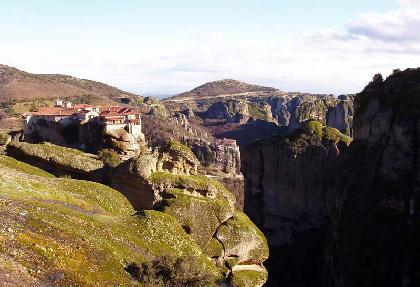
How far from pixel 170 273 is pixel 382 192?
33.6 m

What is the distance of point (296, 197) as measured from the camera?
86.8 meters

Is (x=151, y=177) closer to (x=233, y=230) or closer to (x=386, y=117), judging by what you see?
(x=233, y=230)

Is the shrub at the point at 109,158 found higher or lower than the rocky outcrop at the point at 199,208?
higher

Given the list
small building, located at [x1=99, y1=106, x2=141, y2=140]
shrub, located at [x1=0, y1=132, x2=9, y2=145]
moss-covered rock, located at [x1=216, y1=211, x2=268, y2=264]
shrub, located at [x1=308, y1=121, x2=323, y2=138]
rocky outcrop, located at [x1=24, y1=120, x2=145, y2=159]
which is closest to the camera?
moss-covered rock, located at [x1=216, y1=211, x2=268, y2=264]

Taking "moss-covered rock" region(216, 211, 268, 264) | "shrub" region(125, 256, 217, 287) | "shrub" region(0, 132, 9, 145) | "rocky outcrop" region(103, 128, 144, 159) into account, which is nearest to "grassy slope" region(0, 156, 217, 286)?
"shrub" region(125, 256, 217, 287)

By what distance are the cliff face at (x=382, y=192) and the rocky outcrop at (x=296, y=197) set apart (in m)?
18.4

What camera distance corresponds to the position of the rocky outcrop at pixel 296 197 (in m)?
84.1

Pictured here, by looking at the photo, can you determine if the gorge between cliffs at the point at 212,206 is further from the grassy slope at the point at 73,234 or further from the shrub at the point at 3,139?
the shrub at the point at 3,139

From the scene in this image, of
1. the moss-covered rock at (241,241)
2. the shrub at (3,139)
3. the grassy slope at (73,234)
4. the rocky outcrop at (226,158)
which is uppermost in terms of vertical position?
the shrub at (3,139)

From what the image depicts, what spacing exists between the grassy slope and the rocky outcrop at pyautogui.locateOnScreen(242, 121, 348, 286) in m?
48.8

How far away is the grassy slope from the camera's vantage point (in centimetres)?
2467

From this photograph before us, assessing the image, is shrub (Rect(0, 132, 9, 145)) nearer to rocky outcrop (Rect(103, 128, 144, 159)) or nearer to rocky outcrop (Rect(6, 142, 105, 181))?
rocky outcrop (Rect(103, 128, 144, 159))

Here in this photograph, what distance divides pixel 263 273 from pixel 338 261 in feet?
68.6

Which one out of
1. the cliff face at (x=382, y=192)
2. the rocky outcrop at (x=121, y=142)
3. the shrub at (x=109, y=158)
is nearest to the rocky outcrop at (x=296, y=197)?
the cliff face at (x=382, y=192)
